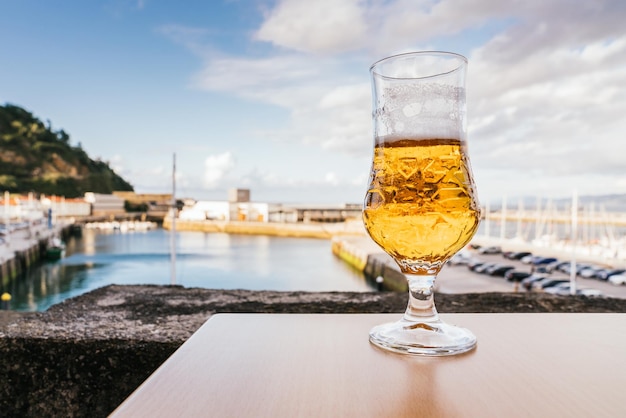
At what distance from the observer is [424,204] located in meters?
0.60

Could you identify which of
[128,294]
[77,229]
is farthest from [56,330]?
[77,229]

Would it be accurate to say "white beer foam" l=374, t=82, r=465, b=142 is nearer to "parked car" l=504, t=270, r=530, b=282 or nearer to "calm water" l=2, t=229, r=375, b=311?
"calm water" l=2, t=229, r=375, b=311

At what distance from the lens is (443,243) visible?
23.9 inches

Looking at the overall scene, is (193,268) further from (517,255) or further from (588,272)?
(588,272)

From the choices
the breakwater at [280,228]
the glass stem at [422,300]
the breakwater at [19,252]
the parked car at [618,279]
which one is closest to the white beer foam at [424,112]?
the glass stem at [422,300]

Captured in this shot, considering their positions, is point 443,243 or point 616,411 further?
point 443,243

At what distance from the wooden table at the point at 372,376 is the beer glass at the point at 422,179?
9 centimetres

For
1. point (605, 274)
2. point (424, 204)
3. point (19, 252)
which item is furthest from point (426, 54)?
point (19, 252)

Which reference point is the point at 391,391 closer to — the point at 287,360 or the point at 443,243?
the point at 287,360

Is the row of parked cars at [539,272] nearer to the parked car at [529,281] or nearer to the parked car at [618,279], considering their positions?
the parked car at [529,281]

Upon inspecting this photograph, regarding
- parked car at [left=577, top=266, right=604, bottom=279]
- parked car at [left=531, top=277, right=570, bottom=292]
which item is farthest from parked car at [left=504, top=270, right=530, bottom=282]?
parked car at [left=577, top=266, right=604, bottom=279]

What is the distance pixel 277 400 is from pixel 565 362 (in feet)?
0.93

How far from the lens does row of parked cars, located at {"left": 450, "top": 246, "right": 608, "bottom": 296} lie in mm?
15633

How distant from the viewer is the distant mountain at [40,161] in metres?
63.1
